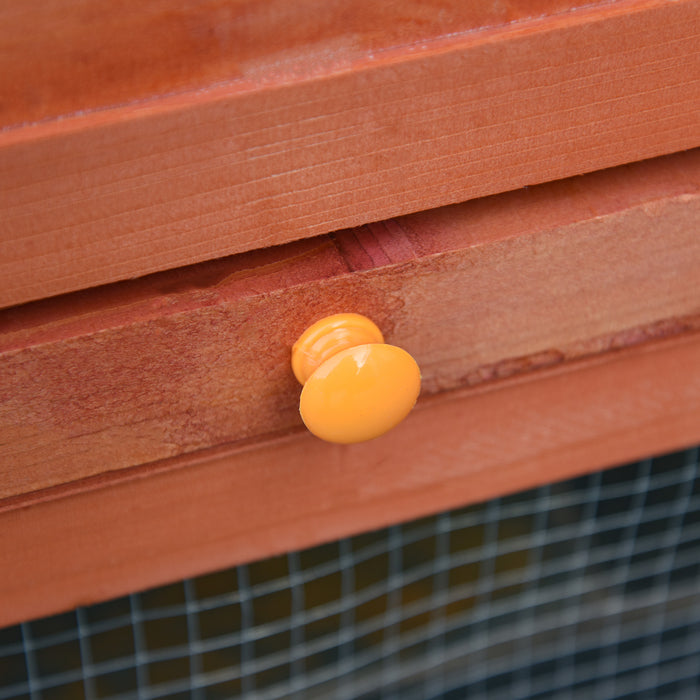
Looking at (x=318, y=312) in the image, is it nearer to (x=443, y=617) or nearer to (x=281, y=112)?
(x=281, y=112)

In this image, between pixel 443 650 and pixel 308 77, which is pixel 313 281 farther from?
pixel 443 650

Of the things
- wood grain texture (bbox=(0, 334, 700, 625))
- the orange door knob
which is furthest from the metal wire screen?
the orange door knob

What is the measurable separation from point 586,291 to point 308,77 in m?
0.17

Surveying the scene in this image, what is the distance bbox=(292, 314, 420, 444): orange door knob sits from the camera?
0.87 ft

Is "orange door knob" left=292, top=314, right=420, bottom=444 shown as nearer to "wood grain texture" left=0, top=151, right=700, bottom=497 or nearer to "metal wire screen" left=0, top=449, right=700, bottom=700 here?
"wood grain texture" left=0, top=151, right=700, bottom=497

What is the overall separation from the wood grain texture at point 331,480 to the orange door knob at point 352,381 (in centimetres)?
8

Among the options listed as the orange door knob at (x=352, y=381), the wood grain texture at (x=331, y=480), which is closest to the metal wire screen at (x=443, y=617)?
the wood grain texture at (x=331, y=480)

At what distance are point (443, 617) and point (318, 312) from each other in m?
0.53

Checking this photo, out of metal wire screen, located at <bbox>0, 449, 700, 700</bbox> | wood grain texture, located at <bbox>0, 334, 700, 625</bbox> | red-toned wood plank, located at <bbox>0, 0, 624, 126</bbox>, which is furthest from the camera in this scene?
metal wire screen, located at <bbox>0, 449, 700, 700</bbox>

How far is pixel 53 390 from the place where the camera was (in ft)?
0.91

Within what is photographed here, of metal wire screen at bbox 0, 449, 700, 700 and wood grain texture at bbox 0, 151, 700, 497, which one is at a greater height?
metal wire screen at bbox 0, 449, 700, 700

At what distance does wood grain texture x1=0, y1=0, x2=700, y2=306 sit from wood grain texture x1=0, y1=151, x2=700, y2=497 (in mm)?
20

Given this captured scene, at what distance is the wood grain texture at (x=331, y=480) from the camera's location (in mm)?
344

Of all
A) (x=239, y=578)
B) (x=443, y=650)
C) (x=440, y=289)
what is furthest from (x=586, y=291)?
(x=443, y=650)
